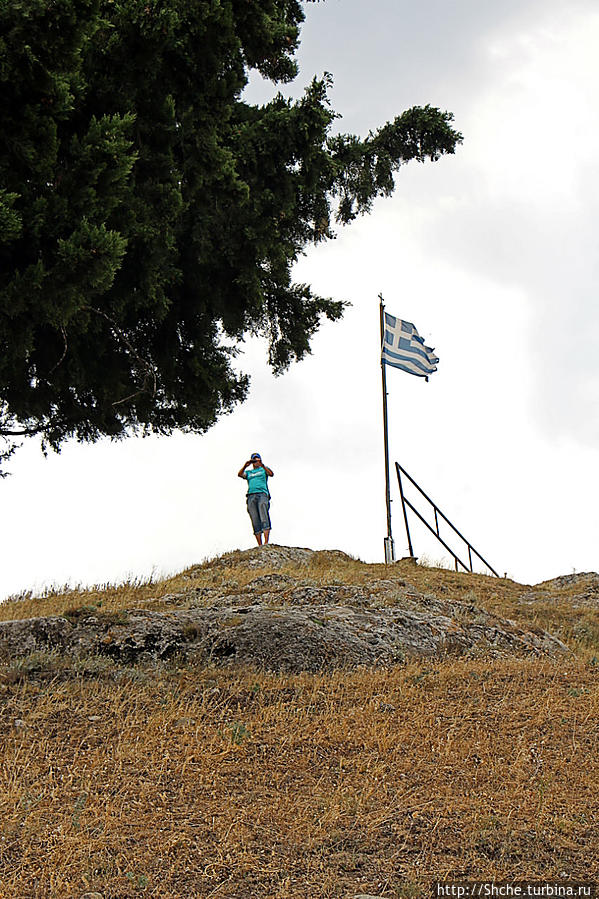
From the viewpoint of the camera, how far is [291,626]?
846 cm

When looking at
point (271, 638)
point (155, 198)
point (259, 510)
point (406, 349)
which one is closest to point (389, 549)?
point (259, 510)

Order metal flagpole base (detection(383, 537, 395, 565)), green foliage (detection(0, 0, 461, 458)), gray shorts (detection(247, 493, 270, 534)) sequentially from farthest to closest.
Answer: gray shorts (detection(247, 493, 270, 534)), metal flagpole base (detection(383, 537, 395, 565)), green foliage (detection(0, 0, 461, 458))

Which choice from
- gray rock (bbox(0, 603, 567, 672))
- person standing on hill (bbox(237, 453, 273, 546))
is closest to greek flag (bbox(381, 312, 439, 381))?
person standing on hill (bbox(237, 453, 273, 546))

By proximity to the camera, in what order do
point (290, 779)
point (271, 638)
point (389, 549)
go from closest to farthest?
point (290, 779) → point (271, 638) → point (389, 549)

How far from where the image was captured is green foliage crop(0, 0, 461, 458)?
6.44 m

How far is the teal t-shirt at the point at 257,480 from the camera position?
1639 centimetres

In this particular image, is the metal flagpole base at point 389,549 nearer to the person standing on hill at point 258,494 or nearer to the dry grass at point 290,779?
the person standing on hill at point 258,494

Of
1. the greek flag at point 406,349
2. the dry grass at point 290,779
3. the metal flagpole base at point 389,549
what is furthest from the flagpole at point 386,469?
the dry grass at point 290,779

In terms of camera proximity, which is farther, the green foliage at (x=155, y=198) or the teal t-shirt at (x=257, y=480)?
the teal t-shirt at (x=257, y=480)

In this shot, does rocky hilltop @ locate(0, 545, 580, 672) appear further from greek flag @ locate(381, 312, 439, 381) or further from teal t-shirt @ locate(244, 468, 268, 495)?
greek flag @ locate(381, 312, 439, 381)

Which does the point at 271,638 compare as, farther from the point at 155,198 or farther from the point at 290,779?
the point at 155,198

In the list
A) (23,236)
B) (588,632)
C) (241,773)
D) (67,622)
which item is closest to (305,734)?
(241,773)

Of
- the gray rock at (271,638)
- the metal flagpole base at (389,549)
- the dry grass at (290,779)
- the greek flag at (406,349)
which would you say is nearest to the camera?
the dry grass at (290,779)

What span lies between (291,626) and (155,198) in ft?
15.4
